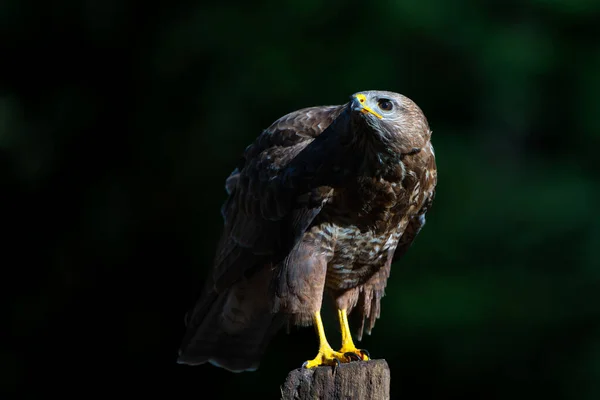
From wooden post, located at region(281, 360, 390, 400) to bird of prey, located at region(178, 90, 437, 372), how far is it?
0.23 m

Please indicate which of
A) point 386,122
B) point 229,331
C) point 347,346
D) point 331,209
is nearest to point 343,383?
point 347,346

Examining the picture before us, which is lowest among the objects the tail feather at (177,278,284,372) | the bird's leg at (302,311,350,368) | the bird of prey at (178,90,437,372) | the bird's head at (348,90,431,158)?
the tail feather at (177,278,284,372)

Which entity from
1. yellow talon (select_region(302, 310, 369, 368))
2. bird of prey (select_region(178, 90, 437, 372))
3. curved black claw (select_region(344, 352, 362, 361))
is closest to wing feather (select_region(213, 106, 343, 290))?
bird of prey (select_region(178, 90, 437, 372))

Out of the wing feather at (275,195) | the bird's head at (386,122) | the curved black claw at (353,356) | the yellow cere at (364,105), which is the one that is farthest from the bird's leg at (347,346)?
the yellow cere at (364,105)

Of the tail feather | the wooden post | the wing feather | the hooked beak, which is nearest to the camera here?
the wooden post

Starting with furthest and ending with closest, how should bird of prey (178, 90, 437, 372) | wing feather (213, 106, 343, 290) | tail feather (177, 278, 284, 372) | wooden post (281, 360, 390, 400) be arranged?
tail feather (177, 278, 284, 372) → wing feather (213, 106, 343, 290) → bird of prey (178, 90, 437, 372) → wooden post (281, 360, 390, 400)

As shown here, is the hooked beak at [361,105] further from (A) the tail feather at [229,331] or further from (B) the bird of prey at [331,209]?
(A) the tail feather at [229,331]

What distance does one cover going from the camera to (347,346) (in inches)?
151

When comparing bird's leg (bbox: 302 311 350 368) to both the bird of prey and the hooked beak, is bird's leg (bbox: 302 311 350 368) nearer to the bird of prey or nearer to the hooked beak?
the bird of prey

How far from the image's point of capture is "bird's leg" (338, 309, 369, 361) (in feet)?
12.0

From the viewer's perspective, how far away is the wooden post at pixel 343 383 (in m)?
3.19

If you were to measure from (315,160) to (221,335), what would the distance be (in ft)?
3.73

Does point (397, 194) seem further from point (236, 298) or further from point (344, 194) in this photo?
point (236, 298)

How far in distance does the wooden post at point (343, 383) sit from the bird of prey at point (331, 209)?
0.23 metres
